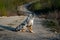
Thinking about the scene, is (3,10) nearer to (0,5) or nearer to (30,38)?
(0,5)

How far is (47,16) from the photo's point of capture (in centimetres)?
2755

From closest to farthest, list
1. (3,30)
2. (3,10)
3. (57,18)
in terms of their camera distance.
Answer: (3,30) < (3,10) < (57,18)

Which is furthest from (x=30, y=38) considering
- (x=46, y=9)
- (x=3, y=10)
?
(x=46, y=9)

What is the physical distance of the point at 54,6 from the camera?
106ft

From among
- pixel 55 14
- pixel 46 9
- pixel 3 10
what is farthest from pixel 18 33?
pixel 46 9

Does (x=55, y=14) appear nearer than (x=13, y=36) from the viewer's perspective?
No

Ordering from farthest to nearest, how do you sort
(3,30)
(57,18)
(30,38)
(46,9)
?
(46,9) → (57,18) → (3,30) → (30,38)

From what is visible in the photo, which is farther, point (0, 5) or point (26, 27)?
point (0, 5)

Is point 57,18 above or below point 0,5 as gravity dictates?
below

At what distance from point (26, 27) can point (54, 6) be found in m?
19.4

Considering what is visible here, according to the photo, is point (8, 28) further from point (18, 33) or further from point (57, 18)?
point (57, 18)

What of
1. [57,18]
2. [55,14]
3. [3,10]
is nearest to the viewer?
[3,10]

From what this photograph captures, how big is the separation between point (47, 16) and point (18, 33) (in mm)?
15566

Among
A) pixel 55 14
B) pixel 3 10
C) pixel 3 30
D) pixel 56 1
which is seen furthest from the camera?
pixel 56 1
